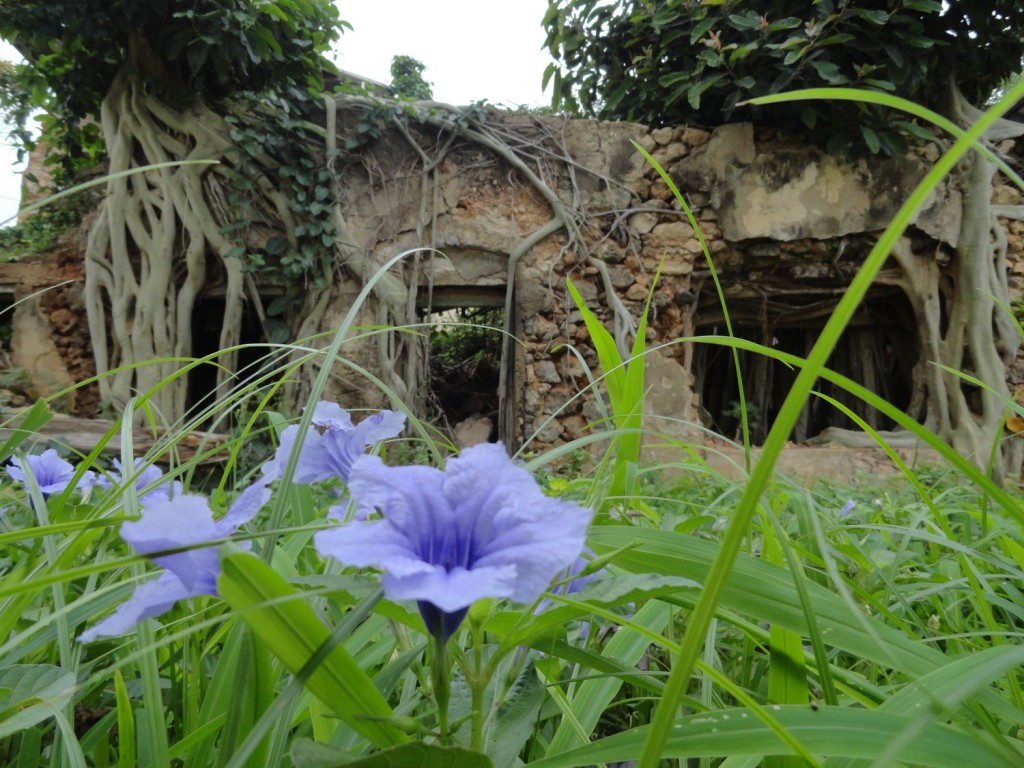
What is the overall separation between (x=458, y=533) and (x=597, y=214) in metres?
4.10

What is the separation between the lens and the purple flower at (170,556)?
0.89 feet

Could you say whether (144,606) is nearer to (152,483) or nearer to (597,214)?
(152,483)

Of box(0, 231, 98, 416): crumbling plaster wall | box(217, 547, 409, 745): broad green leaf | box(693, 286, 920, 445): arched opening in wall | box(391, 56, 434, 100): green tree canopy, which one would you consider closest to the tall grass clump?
box(217, 547, 409, 745): broad green leaf

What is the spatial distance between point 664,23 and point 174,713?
4.48 meters

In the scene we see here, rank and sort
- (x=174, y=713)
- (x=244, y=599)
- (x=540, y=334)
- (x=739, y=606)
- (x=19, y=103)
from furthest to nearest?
(x=19, y=103) → (x=540, y=334) → (x=174, y=713) → (x=739, y=606) → (x=244, y=599)

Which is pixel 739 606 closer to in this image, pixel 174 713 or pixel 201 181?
pixel 174 713

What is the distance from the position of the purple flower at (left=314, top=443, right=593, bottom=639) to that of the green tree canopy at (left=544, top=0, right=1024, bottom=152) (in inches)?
143

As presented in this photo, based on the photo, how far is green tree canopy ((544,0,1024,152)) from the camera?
3.72 m

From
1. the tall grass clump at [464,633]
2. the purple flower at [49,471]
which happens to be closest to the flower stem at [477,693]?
the tall grass clump at [464,633]

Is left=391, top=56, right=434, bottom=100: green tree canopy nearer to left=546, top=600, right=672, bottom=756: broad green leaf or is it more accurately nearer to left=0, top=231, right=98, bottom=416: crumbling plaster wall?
left=0, top=231, right=98, bottom=416: crumbling plaster wall

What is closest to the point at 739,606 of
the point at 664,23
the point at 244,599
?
the point at 244,599

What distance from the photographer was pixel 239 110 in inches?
149

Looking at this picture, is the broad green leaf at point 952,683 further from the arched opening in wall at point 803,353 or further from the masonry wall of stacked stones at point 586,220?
the arched opening in wall at point 803,353

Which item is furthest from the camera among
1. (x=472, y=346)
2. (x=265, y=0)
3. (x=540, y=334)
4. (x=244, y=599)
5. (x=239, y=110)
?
(x=472, y=346)
